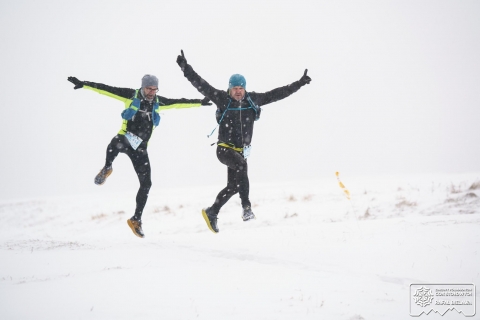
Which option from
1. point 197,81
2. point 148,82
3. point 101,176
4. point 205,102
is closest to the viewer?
point 197,81

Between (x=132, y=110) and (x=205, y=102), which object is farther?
(x=205, y=102)

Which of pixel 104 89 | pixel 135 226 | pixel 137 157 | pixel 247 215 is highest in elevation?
pixel 104 89

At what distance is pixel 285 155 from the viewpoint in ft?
291

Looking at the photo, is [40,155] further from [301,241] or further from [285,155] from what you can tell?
[301,241]

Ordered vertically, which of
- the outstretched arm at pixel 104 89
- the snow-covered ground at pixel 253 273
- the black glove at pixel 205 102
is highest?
the black glove at pixel 205 102

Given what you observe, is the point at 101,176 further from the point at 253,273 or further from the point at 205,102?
the point at 253,273

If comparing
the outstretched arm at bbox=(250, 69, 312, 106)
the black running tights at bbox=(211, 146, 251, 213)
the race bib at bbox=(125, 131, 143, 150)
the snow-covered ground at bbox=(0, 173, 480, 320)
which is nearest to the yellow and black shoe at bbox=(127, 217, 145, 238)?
the snow-covered ground at bbox=(0, 173, 480, 320)

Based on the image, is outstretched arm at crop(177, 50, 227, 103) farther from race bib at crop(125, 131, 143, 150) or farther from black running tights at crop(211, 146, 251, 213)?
race bib at crop(125, 131, 143, 150)

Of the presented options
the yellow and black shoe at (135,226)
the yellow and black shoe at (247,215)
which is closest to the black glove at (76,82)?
the yellow and black shoe at (135,226)

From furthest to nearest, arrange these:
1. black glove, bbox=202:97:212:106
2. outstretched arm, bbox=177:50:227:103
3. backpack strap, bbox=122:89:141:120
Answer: black glove, bbox=202:97:212:106 < backpack strap, bbox=122:89:141:120 < outstretched arm, bbox=177:50:227:103

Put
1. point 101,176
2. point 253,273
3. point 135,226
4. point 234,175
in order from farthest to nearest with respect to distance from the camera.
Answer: point 135,226, point 101,176, point 234,175, point 253,273

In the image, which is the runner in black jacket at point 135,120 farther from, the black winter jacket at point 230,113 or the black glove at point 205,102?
the black winter jacket at point 230,113

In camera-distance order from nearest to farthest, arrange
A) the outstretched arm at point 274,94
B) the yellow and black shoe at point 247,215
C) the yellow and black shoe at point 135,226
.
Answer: the yellow and black shoe at point 247,215, the outstretched arm at point 274,94, the yellow and black shoe at point 135,226

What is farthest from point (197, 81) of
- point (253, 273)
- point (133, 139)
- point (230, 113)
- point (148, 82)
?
point (253, 273)
